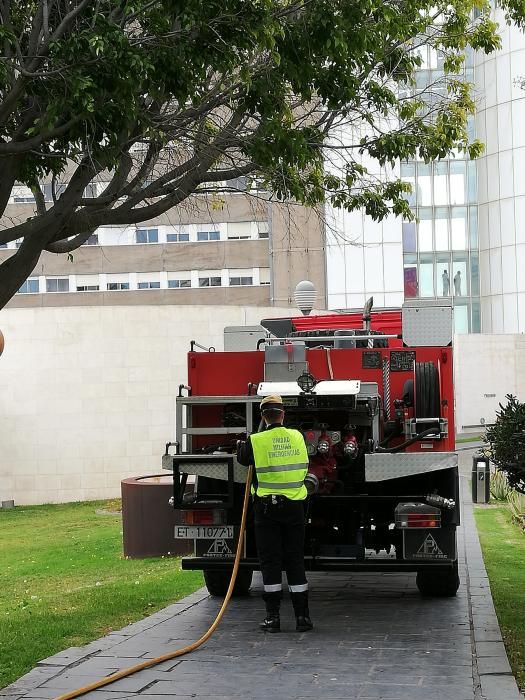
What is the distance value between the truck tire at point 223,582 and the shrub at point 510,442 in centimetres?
319

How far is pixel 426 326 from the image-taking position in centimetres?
1048

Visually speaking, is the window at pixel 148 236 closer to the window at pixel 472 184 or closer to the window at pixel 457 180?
the window at pixel 457 180

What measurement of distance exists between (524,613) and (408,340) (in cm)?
260

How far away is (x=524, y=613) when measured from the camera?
9680 mm

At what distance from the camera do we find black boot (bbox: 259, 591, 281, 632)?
9.09 meters

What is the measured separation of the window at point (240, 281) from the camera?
57.0 m

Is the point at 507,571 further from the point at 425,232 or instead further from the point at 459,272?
the point at 459,272

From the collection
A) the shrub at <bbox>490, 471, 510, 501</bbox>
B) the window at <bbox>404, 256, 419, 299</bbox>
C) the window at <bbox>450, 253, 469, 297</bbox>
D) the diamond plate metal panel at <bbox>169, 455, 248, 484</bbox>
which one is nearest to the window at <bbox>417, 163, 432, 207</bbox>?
the window at <bbox>404, 256, 419, 299</bbox>

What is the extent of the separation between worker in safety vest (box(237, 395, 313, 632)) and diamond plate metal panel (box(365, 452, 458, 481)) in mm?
629

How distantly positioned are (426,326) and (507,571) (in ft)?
12.1

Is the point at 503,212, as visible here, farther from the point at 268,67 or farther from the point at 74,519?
the point at 268,67

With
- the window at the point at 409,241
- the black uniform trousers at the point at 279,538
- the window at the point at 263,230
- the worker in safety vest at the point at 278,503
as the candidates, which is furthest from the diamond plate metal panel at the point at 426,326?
the window at the point at 409,241

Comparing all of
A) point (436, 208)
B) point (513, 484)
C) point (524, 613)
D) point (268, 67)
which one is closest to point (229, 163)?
point (268, 67)

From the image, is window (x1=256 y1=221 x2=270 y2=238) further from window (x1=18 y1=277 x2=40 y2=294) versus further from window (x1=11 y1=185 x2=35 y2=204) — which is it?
window (x1=11 y1=185 x2=35 y2=204)
